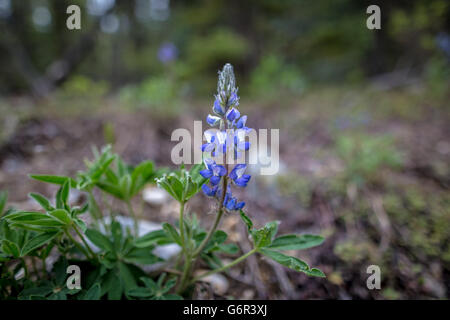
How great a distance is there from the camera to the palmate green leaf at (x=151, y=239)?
1.17 m

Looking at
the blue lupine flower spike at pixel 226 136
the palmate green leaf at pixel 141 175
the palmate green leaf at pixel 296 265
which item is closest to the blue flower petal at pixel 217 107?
the blue lupine flower spike at pixel 226 136

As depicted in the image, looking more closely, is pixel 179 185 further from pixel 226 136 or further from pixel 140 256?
pixel 140 256

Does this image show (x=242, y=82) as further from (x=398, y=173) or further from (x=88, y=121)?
(x=398, y=173)

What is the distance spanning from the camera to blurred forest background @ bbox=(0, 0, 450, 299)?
5.35ft

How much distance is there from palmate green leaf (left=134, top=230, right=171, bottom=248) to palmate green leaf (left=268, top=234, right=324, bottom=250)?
0.48 metres

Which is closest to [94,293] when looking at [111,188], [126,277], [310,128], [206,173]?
[126,277]

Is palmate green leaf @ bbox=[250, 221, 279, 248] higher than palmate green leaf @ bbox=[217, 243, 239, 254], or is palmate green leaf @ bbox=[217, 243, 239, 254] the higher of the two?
palmate green leaf @ bbox=[250, 221, 279, 248]

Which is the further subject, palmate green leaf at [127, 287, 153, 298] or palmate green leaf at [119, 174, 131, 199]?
palmate green leaf at [119, 174, 131, 199]

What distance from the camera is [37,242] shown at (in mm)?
1036

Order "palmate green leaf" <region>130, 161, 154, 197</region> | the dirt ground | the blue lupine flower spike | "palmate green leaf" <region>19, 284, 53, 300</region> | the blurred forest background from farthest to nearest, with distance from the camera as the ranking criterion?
1. the blurred forest background
2. the dirt ground
3. "palmate green leaf" <region>130, 161, 154, 197</region>
4. "palmate green leaf" <region>19, 284, 53, 300</region>
5. the blue lupine flower spike

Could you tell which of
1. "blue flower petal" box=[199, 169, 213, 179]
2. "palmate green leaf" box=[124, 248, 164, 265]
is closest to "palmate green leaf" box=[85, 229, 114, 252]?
"palmate green leaf" box=[124, 248, 164, 265]

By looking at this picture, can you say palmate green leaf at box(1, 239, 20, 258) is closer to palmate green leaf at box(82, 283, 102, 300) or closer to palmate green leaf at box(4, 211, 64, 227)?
palmate green leaf at box(4, 211, 64, 227)

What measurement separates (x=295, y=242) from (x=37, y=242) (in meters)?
1.05

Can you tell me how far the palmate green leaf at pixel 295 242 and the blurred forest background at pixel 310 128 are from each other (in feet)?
1.46
